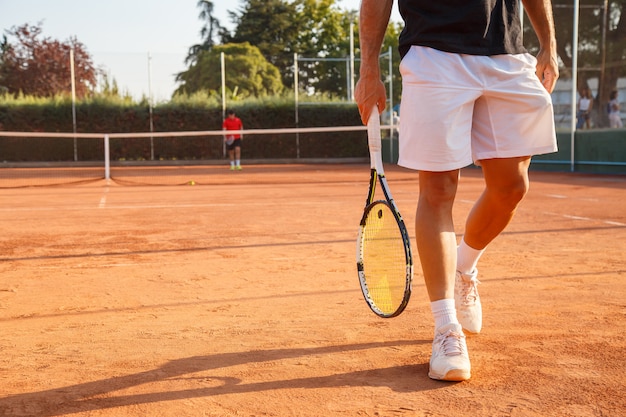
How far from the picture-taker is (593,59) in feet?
56.0

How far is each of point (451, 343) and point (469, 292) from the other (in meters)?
0.55

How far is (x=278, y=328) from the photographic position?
11.3 feet

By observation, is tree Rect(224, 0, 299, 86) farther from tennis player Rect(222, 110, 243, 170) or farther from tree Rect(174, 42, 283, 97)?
tennis player Rect(222, 110, 243, 170)

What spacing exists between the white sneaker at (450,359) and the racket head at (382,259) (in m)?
0.19

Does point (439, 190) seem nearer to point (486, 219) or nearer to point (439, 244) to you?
point (439, 244)

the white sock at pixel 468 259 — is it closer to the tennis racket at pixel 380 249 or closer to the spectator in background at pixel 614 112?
the tennis racket at pixel 380 249

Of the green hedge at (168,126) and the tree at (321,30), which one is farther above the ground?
the tree at (321,30)

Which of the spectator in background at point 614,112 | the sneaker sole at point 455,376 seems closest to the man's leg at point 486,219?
the sneaker sole at point 455,376

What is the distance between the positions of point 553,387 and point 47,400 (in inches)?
62.4

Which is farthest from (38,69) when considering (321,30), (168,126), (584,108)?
(321,30)

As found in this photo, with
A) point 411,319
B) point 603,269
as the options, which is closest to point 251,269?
point 411,319

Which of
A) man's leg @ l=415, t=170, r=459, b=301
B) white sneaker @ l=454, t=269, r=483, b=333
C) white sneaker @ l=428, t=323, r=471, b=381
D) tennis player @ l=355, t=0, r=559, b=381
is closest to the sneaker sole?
white sneaker @ l=428, t=323, r=471, b=381

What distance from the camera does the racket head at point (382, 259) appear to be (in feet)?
9.55

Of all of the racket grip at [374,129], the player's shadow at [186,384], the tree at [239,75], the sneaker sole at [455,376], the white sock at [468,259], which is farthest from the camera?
the tree at [239,75]
